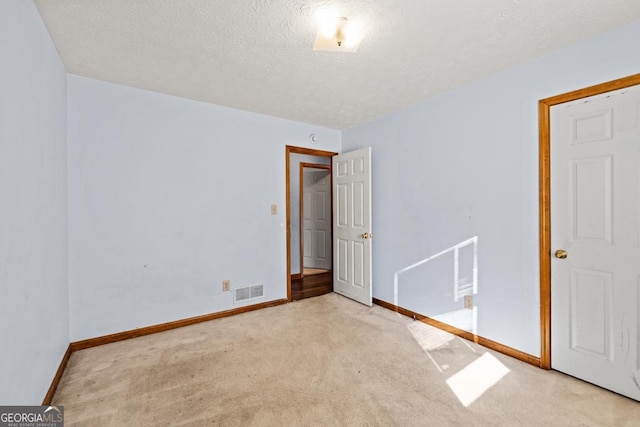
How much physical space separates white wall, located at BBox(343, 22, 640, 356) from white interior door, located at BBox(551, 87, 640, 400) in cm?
14

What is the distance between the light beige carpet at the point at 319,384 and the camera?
5.46ft

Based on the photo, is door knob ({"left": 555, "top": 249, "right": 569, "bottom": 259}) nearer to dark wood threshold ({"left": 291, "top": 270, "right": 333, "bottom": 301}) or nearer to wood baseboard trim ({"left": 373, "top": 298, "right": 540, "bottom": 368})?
wood baseboard trim ({"left": 373, "top": 298, "right": 540, "bottom": 368})

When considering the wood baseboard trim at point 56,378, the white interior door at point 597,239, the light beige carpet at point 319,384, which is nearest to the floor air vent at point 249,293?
the light beige carpet at point 319,384

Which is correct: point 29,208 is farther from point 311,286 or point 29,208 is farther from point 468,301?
point 311,286

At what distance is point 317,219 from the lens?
5711 mm

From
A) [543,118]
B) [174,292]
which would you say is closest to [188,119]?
[174,292]

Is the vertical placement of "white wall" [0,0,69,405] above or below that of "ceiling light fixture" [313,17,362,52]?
below

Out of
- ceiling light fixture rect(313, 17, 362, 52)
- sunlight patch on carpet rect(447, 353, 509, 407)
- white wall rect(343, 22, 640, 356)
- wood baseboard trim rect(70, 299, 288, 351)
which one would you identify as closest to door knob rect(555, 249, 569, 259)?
white wall rect(343, 22, 640, 356)

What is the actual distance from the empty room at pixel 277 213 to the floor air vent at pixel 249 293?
3 cm

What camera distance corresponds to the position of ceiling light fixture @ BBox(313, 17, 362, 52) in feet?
5.61

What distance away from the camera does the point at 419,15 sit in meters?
1.68

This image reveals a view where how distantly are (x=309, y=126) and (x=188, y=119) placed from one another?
61.2 inches

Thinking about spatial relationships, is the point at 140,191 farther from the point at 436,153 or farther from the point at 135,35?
the point at 436,153

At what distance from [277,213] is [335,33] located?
2282 mm
